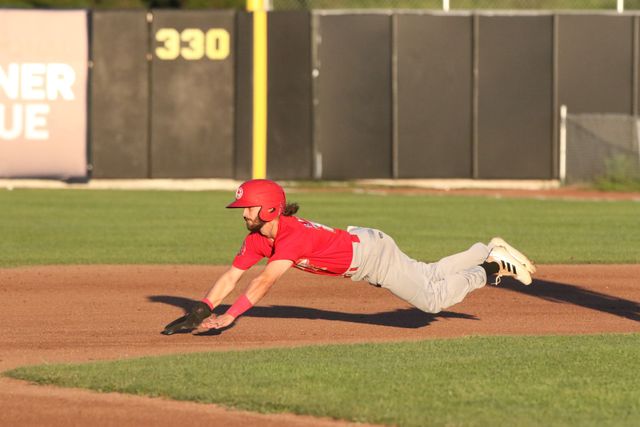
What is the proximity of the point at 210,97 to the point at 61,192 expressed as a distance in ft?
13.5

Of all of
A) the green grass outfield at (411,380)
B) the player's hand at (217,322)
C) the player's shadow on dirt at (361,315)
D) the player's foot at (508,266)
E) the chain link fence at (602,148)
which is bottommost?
the green grass outfield at (411,380)

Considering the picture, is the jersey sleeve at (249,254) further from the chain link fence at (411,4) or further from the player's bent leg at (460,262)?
the chain link fence at (411,4)

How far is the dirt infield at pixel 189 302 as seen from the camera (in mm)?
8141

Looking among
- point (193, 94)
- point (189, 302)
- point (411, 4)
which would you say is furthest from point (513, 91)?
point (189, 302)

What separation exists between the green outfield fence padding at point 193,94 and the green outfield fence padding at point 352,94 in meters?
2.03

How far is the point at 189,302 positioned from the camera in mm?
13047

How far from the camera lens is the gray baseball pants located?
10492 millimetres

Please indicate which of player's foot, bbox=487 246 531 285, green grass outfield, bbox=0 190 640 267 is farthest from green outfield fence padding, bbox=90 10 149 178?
player's foot, bbox=487 246 531 285

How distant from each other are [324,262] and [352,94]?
1988cm

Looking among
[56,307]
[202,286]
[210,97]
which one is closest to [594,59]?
[210,97]

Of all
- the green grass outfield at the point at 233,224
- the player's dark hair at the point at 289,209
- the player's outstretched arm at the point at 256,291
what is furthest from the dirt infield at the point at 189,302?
the green grass outfield at the point at 233,224

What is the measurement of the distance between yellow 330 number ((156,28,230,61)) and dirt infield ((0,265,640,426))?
47.9 ft

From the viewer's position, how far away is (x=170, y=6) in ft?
185

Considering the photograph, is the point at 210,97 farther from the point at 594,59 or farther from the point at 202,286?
the point at 202,286
